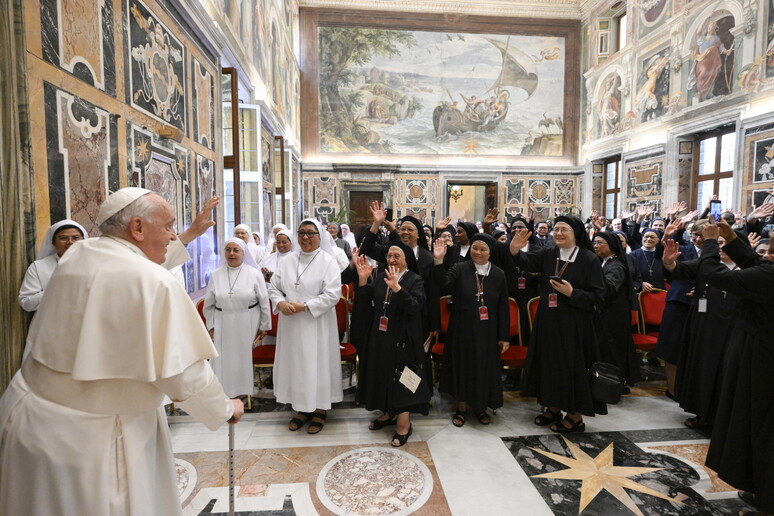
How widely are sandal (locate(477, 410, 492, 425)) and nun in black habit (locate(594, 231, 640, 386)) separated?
4.42ft

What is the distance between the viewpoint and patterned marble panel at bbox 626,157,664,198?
12.7 m

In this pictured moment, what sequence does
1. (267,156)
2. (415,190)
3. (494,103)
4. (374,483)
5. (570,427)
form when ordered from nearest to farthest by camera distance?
(374,483) < (570,427) < (267,156) < (415,190) < (494,103)

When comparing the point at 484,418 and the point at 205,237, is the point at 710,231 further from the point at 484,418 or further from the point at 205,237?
the point at 205,237

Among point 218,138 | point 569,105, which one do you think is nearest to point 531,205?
point 569,105

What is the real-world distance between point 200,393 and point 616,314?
427cm

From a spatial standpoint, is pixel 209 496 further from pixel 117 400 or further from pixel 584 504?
pixel 584 504

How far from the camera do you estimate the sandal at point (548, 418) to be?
409 centimetres

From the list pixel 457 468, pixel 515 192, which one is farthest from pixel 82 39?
pixel 515 192

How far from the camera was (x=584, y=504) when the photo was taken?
292cm

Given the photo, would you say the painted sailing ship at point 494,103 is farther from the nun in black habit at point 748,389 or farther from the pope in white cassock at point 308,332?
the nun in black habit at point 748,389

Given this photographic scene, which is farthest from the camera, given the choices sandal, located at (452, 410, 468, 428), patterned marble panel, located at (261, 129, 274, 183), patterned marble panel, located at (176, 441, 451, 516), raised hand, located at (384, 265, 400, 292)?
patterned marble panel, located at (261, 129, 274, 183)

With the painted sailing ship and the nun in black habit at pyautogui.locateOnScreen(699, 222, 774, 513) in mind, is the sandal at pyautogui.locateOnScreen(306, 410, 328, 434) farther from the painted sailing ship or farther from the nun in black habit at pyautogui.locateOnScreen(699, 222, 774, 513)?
the painted sailing ship

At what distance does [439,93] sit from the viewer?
17359 millimetres

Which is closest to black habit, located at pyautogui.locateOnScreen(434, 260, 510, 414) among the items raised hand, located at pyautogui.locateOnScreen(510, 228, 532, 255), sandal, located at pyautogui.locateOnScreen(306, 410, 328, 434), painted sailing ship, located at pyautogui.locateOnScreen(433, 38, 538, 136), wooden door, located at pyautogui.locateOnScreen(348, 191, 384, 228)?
raised hand, located at pyautogui.locateOnScreen(510, 228, 532, 255)
